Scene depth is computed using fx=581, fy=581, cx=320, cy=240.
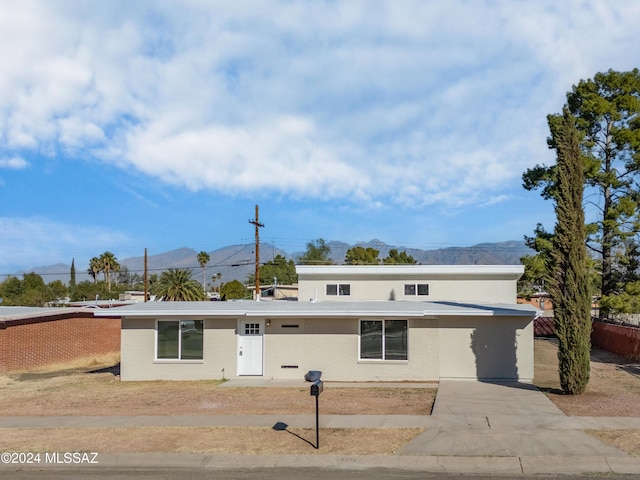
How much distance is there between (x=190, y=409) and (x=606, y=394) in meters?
12.2

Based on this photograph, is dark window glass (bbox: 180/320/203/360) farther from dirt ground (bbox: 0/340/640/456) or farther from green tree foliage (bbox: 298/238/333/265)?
green tree foliage (bbox: 298/238/333/265)

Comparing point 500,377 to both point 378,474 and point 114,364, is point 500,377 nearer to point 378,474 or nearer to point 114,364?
point 378,474

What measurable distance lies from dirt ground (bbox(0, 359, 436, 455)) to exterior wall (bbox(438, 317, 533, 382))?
2.72 m

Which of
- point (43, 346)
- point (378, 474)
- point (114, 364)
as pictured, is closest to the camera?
point (378, 474)

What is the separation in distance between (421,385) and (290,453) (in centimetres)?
919

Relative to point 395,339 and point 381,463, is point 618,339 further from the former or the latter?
point 381,463

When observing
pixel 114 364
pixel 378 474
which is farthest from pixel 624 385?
pixel 114 364

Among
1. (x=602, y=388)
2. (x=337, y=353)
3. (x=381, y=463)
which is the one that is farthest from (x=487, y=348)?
(x=381, y=463)

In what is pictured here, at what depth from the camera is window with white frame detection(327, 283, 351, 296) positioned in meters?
34.9

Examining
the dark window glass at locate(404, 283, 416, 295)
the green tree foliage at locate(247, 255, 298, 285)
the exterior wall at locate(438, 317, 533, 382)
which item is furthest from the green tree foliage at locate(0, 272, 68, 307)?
the exterior wall at locate(438, 317, 533, 382)

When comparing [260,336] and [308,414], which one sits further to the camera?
[260,336]

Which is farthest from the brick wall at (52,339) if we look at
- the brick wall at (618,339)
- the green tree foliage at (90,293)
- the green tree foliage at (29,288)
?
the green tree foliage at (90,293)

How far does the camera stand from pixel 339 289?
3497 cm

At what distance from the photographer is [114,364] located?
31.1m
